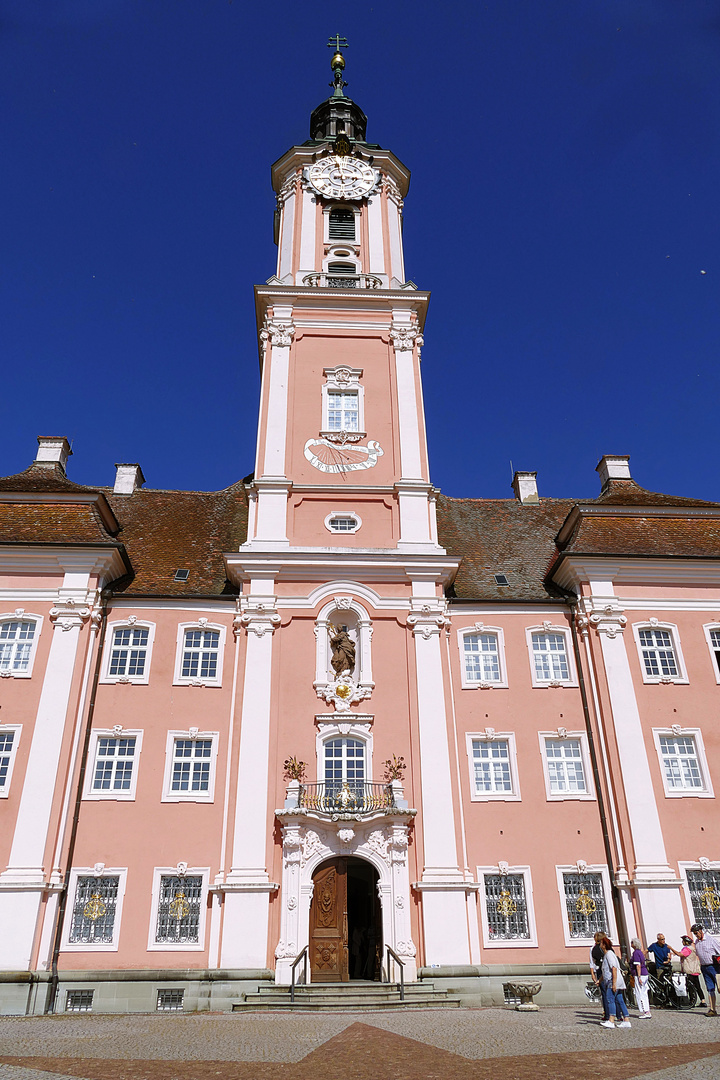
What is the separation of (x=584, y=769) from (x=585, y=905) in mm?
3308

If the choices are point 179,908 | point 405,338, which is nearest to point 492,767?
point 179,908

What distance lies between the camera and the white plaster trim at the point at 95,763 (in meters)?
21.3

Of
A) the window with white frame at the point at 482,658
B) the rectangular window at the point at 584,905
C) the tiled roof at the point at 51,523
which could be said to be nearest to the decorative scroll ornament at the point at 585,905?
the rectangular window at the point at 584,905

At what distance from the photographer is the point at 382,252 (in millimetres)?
32688

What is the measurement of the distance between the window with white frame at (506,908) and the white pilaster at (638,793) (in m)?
2.70

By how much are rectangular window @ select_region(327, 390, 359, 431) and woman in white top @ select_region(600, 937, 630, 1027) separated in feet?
56.7

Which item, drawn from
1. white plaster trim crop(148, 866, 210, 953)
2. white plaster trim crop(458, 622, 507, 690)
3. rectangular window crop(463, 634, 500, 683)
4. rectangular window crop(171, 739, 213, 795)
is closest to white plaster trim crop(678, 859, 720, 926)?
white plaster trim crop(458, 622, 507, 690)

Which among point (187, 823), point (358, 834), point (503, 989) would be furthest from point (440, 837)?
point (187, 823)

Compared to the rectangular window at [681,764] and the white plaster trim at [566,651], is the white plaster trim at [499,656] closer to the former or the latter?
the white plaster trim at [566,651]

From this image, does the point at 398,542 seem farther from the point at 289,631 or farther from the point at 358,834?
the point at 358,834

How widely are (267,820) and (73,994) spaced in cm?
555

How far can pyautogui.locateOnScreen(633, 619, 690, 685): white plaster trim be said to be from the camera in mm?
23312

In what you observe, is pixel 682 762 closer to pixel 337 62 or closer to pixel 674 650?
pixel 674 650

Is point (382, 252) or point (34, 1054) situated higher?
point (382, 252)
